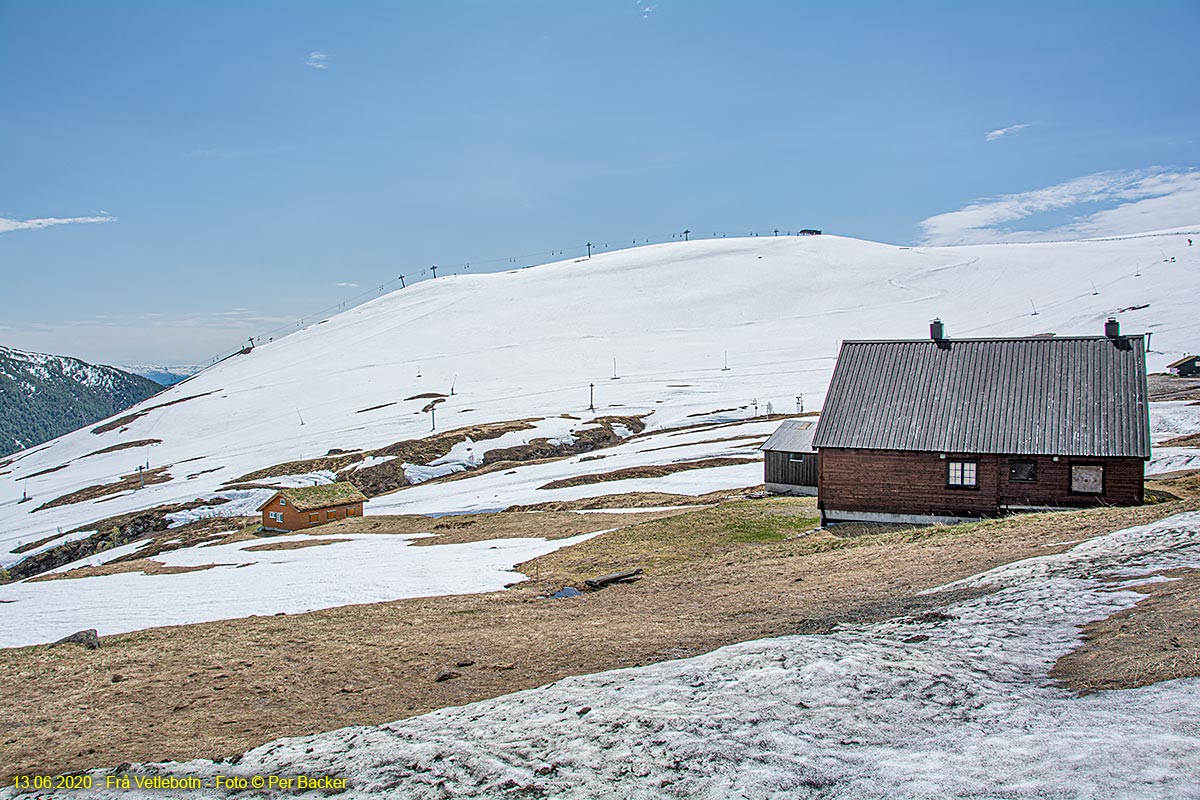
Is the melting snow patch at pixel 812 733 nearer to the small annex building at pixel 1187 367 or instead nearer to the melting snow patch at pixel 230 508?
the melting snow patch at pixel 230 508

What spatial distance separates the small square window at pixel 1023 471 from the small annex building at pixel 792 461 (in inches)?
511

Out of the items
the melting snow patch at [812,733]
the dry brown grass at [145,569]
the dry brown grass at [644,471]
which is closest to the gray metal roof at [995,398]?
the melting snow patch at [812,733]

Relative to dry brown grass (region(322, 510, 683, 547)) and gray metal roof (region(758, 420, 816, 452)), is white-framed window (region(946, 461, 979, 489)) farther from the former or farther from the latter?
dry brown grass (region(322, 510, 683, 547))

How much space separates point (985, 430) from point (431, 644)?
25.6 meters

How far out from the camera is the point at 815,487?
44.1m

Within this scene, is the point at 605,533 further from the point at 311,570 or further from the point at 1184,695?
the point at 1184,695

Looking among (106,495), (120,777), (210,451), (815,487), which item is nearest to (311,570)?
(120,777)

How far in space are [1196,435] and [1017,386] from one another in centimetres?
2441

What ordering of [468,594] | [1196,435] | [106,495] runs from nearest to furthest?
1. [468,594]
2. [1196,435]
3. [106,495]

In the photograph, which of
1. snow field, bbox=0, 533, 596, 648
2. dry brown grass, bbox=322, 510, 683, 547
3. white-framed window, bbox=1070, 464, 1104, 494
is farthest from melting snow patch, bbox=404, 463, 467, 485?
white-framed window, bbox=1070, 464, 1104, 494

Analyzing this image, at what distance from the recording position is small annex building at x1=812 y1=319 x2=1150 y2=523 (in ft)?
100

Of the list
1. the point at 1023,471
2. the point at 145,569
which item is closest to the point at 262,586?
the point at 145,569

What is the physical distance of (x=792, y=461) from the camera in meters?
44.7

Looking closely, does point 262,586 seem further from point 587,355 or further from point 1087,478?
point 587,355
